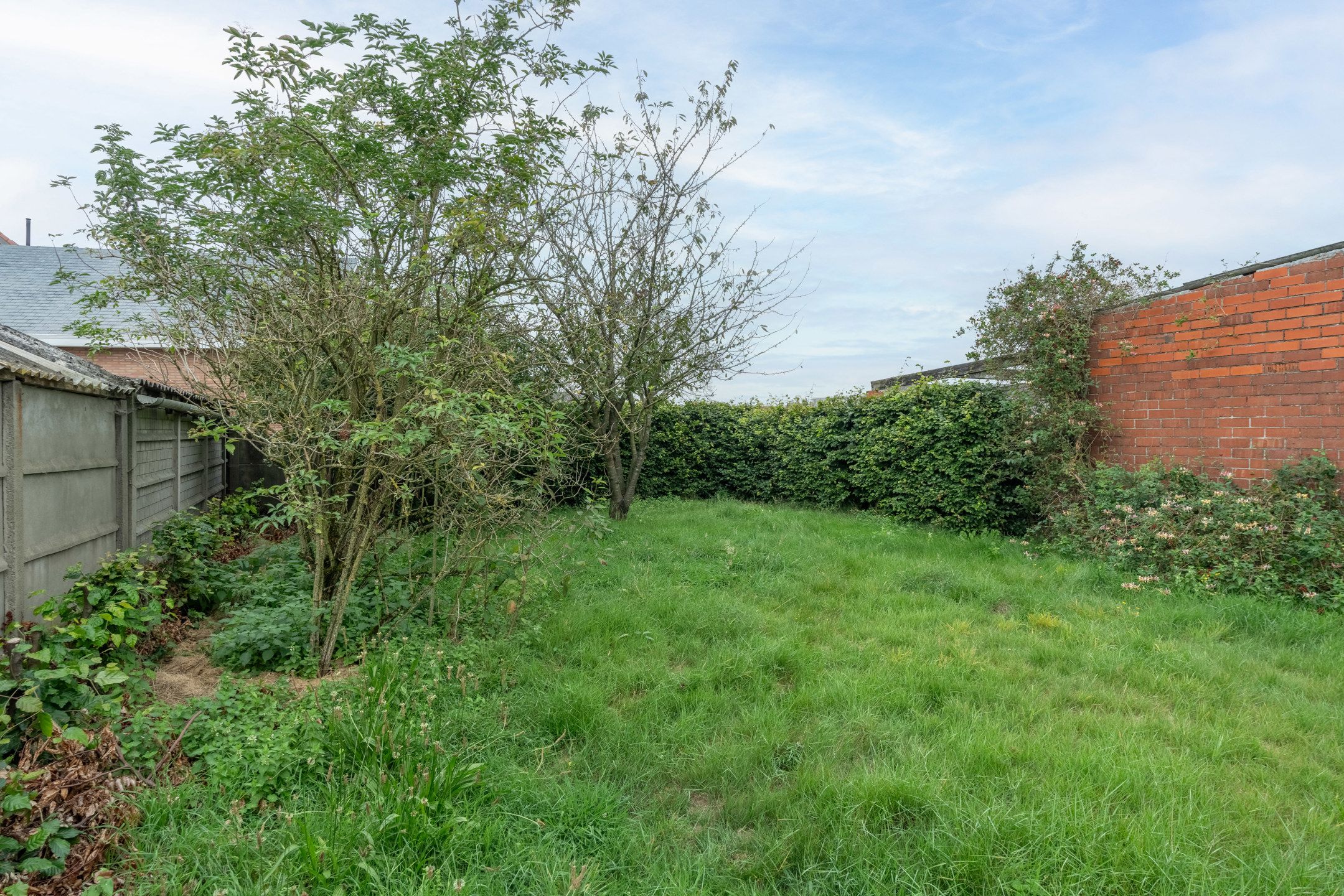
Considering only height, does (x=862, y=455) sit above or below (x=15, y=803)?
above

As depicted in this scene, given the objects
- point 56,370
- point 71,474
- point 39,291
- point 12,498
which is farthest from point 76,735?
point 39,291

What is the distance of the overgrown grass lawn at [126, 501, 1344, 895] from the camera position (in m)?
2.32

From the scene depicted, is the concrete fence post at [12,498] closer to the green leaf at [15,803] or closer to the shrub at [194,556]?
the shrub at [194,556]

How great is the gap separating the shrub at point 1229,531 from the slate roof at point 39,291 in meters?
16.0

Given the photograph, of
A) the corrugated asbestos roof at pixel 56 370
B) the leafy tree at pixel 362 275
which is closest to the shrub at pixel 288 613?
the leafy tree at pixel 362 275

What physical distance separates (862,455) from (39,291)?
56.1ft

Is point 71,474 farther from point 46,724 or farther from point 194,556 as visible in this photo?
point 46,724

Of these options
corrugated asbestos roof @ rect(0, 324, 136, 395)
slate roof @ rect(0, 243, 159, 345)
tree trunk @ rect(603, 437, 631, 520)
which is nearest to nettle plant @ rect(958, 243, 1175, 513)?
tree trunk @ rect(603, 437, 631, 520)

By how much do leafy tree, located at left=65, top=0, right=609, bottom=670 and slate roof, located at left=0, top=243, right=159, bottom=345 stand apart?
31.3 feet

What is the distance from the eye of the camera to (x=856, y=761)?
10.2 feet

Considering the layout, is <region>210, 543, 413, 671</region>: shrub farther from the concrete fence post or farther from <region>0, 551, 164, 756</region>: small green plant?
the concrete fence post

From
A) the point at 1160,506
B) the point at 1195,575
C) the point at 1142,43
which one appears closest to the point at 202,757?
the point at 1195,575

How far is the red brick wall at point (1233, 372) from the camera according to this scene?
5828 mm

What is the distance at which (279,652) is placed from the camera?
412 cm
